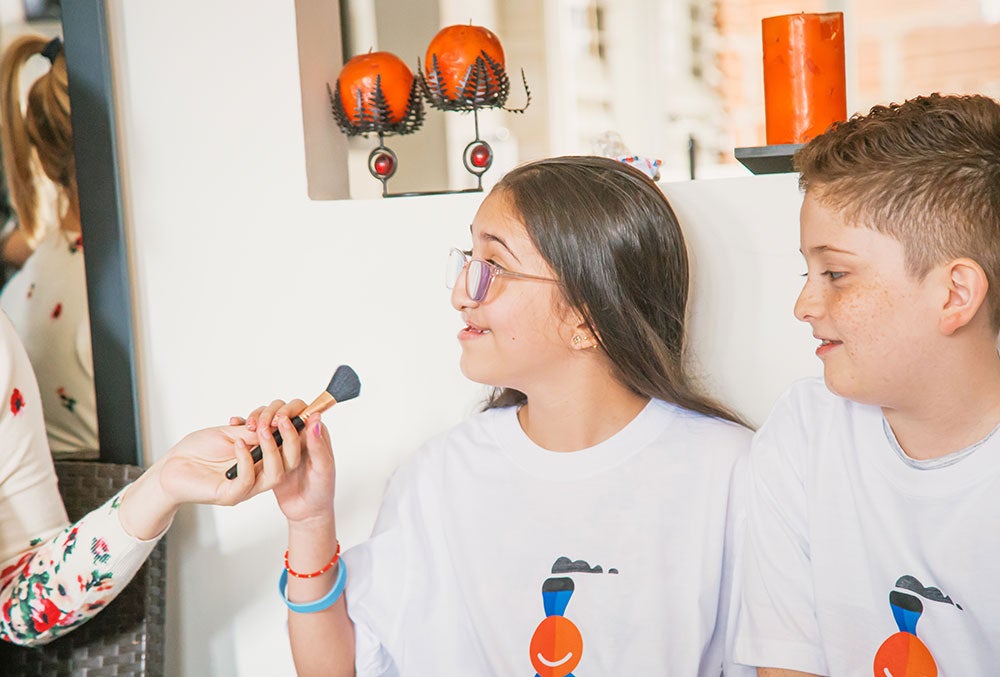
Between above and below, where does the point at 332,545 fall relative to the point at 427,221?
below

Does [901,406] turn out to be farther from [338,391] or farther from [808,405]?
[338,391]

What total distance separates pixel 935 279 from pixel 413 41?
1978 mm

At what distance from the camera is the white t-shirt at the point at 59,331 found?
165 centimetres

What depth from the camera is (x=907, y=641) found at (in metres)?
1.15

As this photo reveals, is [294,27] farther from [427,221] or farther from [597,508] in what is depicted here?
[597,508]

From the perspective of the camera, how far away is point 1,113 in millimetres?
1652

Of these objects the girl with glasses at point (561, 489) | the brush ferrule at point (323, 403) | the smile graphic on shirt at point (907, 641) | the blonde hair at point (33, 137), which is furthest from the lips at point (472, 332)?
the blonde hair at point (33, 137)

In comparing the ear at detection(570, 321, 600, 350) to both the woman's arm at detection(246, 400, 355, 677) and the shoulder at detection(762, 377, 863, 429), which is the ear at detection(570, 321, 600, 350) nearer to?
the shoulder at detection(762, 377, 863, 429)

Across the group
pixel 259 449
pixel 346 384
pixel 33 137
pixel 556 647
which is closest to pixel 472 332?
pixel 346 384

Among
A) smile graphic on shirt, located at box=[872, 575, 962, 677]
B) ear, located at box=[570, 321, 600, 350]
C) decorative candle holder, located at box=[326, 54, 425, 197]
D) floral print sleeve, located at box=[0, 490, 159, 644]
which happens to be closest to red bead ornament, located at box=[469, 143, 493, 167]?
decorative candle holder, located at box=[326, 54, 425, 197]

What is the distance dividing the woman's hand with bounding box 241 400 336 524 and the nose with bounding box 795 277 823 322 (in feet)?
1.97

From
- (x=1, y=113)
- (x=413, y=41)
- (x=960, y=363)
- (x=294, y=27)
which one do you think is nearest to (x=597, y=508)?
(x=960, y=363)

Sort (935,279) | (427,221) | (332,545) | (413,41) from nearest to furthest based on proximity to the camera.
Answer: (935,279) < (332,545) < (427,221) < (413,41)

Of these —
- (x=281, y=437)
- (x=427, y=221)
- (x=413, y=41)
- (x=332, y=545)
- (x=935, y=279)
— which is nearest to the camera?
(x=935, y=279)
